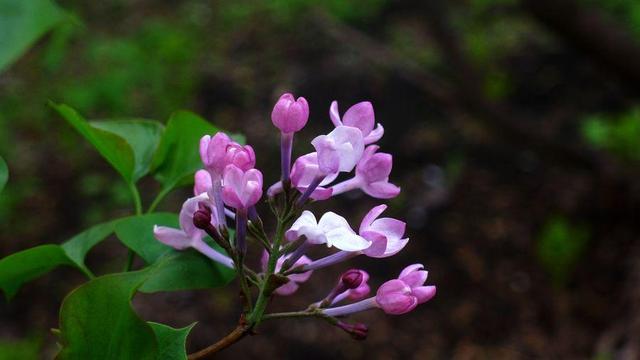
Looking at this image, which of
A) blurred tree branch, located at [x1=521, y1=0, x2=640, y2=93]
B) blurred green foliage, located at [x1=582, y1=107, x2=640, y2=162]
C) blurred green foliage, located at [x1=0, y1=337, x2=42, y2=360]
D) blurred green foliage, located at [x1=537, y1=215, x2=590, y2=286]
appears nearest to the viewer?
blurred green foliage, located at [x1=0, y1=337, x2=42, y2=360]

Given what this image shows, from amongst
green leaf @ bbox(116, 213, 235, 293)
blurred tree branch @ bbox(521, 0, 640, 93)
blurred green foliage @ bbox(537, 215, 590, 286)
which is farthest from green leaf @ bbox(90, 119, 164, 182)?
blurred tree branch @ bbox(521, 0, 640, 93)

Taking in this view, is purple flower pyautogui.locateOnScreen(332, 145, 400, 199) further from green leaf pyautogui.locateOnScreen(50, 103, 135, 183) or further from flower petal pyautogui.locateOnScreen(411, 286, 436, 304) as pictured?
green leaf pyautogui.locateOnScreen(50, 103, 135, 183)

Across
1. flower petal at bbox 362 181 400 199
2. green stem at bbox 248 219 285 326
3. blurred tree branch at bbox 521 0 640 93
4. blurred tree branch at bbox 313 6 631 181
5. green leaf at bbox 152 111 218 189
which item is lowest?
blurred tree branch at bbox 313 6 631 181

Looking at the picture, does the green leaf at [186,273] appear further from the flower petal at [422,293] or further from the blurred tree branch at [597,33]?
the blurred tree branch at [597,33]

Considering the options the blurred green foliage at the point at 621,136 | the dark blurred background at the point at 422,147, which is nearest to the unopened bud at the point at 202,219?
the dark blurred background at the point at 422,147

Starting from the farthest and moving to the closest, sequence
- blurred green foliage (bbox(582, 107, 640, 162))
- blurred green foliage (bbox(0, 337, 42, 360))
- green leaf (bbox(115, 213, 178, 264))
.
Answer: blurred green foliage (bbox(582, 107, 640, 162)) < blurred green foliage (bbox(0, 337, 42, 360)) < green leaf (bbox(115, 213, 178, 264))

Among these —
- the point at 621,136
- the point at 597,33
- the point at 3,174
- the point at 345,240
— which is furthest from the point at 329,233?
the point at 597,33

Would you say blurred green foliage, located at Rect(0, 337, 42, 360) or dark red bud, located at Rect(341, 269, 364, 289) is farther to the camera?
blurred green foliage, located at Rect(0, 337, 42, 360)
